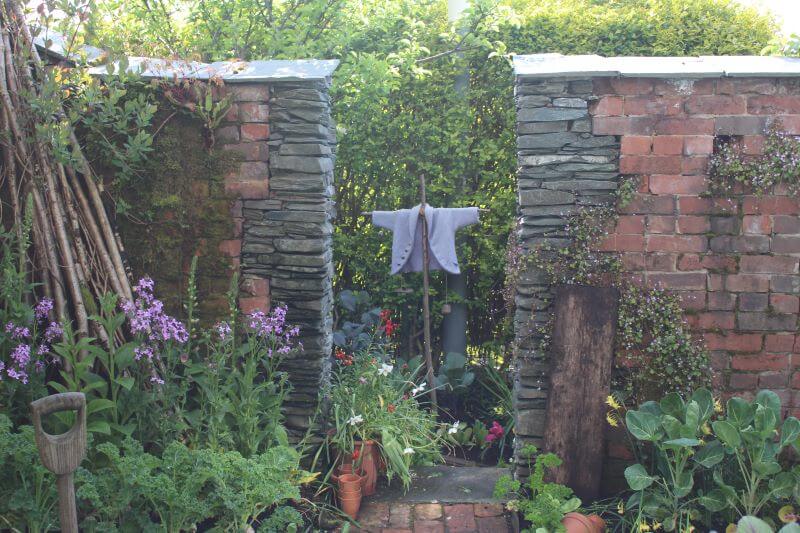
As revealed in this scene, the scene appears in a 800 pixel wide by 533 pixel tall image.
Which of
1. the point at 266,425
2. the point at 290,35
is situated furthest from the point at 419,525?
the point at 290,35

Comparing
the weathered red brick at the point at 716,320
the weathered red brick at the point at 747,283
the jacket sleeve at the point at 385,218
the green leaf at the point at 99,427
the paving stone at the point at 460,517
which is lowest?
the paving stone at the point at 460,517

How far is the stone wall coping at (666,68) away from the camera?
345cm

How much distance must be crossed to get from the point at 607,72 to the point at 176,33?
3516 millimetres

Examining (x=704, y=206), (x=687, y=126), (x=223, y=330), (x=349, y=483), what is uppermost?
(x=687, y=126)

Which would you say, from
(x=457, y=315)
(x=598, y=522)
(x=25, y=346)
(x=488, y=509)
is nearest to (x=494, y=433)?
(x=488, y=509)

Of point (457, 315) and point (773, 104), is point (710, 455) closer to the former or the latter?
point (773, 104)

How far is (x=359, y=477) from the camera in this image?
3.83 metres

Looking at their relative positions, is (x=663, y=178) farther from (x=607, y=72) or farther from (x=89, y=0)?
(x=89, y=0)

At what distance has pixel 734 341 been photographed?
142 inches

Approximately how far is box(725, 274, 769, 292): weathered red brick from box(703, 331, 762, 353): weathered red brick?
0.73 feet

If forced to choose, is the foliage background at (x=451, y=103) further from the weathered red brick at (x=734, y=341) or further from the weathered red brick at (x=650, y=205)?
the weathered red brick at (x=734, y=341)

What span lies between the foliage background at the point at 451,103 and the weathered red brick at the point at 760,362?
89.7 inches

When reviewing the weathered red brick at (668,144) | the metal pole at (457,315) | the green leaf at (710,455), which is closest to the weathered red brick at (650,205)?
the weathered red brick at (668,144)

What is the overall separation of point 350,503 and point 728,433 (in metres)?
1.84
